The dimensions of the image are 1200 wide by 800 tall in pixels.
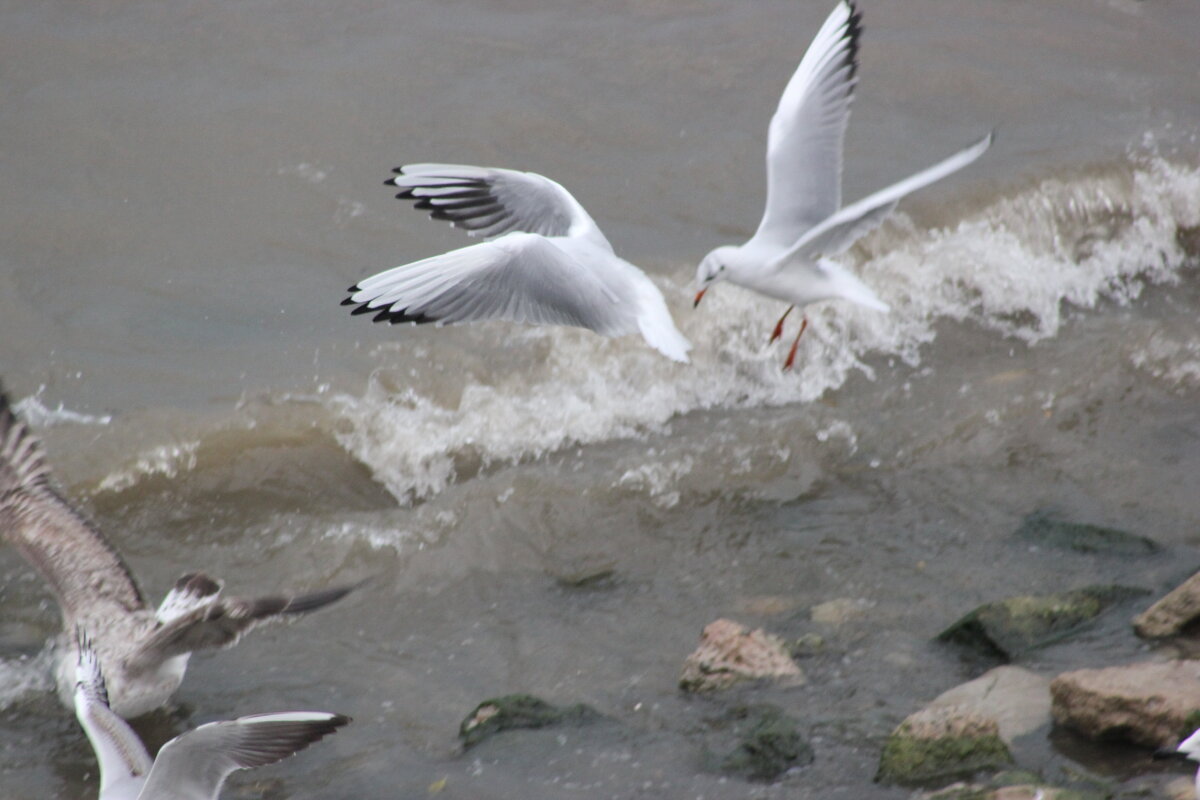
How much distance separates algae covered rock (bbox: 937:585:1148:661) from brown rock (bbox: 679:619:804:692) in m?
0.57

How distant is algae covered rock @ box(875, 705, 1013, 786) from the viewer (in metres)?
3.52

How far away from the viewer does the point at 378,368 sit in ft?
21.2

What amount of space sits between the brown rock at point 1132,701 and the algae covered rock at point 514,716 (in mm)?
1335

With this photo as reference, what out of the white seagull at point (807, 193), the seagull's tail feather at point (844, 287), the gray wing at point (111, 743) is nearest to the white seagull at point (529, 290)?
the white seagull at point (807, 193)

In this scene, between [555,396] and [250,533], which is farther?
[555,396]

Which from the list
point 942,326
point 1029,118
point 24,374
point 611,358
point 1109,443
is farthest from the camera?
point 1029,118

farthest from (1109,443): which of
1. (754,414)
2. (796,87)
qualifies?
(796,87)

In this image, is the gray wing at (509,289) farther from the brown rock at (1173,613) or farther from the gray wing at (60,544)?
the brown rock at (1173,613)

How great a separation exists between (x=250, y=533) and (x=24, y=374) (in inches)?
64.1

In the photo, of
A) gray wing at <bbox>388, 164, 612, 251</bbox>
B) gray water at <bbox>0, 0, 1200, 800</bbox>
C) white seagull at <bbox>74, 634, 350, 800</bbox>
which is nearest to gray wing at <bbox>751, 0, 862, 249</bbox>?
gray wing at <bbox>388, 164, 612, 251</bbox>

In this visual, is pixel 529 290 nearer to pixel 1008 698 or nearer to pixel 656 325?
pixel 656 325

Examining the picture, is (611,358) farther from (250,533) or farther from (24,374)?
(24,374)

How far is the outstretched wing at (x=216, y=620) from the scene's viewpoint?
3824 mm

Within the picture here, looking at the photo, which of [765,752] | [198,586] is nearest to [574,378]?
[198,586]
